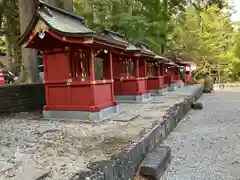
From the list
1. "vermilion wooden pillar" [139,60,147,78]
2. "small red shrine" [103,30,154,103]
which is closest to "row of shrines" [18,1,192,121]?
"small red shrine" [103,30,154,103]

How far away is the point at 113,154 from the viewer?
401cm

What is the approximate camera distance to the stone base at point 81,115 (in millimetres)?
7137

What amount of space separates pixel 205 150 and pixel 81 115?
10.5 feet

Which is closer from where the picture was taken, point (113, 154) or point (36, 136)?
point (113, 154)

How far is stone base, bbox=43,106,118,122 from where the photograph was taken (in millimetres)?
7137

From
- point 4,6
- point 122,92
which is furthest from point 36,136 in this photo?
point 4,6

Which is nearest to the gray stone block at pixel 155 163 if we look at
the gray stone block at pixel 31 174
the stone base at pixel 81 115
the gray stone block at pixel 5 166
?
the gray stone block at pixel 31 174

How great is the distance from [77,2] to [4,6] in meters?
6.39

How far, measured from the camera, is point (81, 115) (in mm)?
7301

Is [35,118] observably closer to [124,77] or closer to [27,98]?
[27,98]

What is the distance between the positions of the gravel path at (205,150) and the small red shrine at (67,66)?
2.22 metres

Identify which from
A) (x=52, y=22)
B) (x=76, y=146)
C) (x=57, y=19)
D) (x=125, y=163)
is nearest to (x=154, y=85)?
(x=57, y=19)

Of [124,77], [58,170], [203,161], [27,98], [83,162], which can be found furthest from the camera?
[124,77]

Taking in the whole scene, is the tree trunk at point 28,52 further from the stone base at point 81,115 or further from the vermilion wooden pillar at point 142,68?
the vermilion wooden pillar at point 142,68
